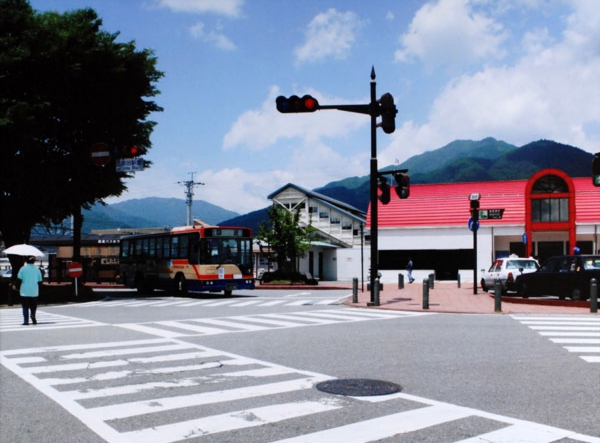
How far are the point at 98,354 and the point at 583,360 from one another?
7633 millimetres

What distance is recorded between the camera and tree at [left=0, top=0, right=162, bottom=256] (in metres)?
24.1

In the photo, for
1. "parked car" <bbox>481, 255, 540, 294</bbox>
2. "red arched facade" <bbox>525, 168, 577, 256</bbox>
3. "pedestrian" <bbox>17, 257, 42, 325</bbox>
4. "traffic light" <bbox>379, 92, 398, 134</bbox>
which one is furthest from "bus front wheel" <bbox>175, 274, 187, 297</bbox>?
"red arched facade" <bbox>525, 168, 577, 256</bbox>

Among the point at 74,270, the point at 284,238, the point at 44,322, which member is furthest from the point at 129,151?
the point at 284,238

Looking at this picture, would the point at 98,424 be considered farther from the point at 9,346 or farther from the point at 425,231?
the point at 425,231

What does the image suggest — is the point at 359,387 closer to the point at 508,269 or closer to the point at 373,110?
the point at 373,110

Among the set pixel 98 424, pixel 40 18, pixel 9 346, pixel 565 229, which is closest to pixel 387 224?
pixel 565 229

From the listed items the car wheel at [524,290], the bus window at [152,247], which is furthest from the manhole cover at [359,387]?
the bus window at [152,247]

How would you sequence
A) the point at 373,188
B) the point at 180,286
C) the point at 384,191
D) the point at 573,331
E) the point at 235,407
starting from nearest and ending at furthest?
1. the point at 235,407
2. the point at 573,331
3. the point at 384,191
4. the point at 373,188
5. the point at 180,286

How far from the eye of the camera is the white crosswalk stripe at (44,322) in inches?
575

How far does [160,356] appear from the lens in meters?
9.88

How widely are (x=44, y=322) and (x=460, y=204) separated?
3442 centimetres

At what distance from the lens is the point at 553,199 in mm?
39656

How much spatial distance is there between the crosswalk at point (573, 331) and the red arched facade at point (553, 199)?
2515 cm

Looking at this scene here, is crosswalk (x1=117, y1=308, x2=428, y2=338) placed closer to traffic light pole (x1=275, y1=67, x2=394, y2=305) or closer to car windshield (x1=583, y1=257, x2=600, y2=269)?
traffic light pole (x1=275, y1=67, x2=394, y2=305)
